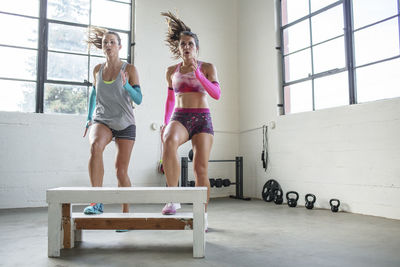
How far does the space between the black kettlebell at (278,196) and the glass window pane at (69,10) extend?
355cm

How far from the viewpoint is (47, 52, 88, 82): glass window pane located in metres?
4.82

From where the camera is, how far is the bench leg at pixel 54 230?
6.68ft

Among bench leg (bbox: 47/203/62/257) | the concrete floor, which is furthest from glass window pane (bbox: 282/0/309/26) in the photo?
bench leg (bbox: 47/203/62/257)

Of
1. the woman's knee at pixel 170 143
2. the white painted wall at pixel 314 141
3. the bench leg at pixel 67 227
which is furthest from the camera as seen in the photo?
the white painted wall at pixel 314 141

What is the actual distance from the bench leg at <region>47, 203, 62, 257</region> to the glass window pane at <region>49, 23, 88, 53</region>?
3362mm

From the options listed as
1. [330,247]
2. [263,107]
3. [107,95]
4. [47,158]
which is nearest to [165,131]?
[107,95]

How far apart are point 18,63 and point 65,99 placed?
722 millimetres

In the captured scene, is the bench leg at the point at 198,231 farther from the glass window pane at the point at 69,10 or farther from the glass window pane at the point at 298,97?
the glass window pane at the point at 69,10

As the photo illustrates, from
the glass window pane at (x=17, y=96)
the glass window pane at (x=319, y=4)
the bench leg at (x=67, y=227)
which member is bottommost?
the bench leg at (x=67, y=227)

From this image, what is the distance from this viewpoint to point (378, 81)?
3.87m

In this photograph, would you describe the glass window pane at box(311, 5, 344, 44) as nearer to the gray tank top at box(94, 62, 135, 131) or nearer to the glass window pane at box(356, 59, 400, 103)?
the glass window pane at box(356, 59, 400, 103)

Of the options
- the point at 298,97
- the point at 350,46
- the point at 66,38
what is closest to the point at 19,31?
the point at 66,38

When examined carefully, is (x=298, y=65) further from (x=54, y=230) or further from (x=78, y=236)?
(x=54, y=230)

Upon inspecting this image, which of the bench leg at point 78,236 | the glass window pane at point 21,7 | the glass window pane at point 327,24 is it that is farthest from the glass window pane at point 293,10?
the bench leg at point 78,236
